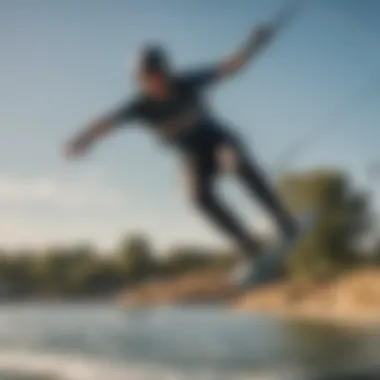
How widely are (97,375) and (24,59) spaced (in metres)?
0.62

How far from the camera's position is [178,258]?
1.50 m

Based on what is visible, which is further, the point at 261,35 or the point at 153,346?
the point at 261,35

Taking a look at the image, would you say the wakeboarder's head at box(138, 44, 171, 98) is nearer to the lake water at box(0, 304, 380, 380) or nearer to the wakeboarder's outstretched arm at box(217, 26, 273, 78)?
the wakeboarder's outstretched arm at box(217, 26, 273, 78)

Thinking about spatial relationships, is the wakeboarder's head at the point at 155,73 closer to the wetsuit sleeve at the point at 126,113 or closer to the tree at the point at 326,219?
the wetsuit sleeve at the point at 126,113

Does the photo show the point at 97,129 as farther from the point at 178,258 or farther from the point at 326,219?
the point at 326,219

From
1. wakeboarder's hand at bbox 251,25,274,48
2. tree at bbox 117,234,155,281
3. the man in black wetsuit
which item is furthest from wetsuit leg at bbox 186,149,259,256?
wakeboarder's hand at bbox 251,25,274,48

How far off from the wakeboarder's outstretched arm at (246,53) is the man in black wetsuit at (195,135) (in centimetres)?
4

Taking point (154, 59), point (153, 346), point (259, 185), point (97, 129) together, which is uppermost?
point (154, 59)

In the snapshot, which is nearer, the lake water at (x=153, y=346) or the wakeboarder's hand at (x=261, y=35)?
the lake water at (x=153, y=346)

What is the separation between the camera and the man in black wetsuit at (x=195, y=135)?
1.50m

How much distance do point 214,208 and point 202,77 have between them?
0.25 m

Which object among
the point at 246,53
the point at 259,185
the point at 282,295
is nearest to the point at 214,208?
the point at 259,185

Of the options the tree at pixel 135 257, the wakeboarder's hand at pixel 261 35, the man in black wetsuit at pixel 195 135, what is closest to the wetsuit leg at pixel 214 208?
the man in black wetsuit at pixel 195 135

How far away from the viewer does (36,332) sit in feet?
4.76
